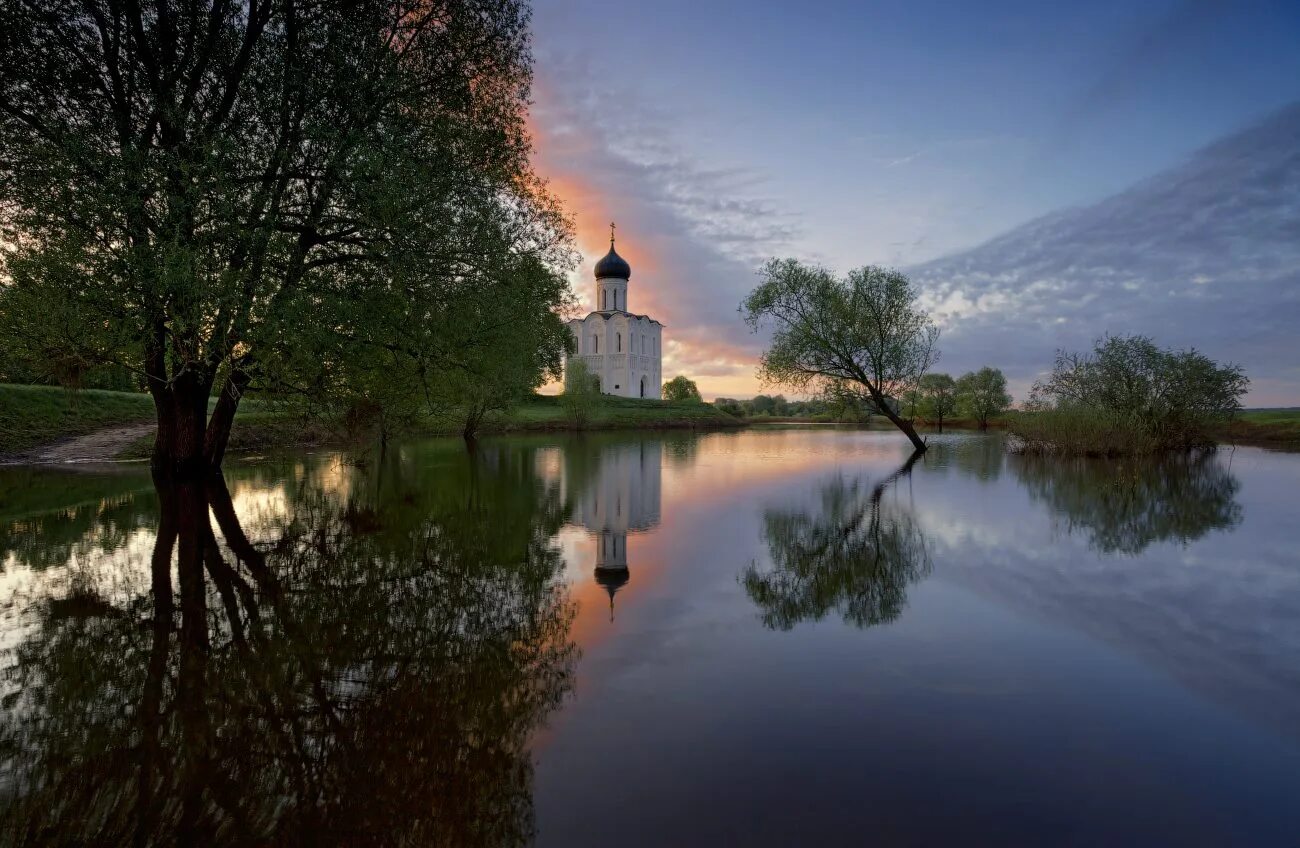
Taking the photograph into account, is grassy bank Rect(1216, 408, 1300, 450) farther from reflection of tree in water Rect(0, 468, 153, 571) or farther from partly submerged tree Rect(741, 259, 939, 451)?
reflection of tree in water Rect(0, 468, 153, 571)

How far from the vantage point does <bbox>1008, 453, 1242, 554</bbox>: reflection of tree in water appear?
11.6 metres

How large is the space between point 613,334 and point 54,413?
75.1 metres

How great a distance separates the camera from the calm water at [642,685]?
Result: 335cm

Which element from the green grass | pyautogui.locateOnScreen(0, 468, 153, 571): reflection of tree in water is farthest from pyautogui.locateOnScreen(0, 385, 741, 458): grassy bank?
pyautogui.locateOnScreen(0, 468, 153, 571): reflection of tree in water

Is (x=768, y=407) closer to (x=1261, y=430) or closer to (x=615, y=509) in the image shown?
(x=1261, y=430)

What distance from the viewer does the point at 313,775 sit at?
11.9 feet

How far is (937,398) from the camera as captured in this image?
3246 inches

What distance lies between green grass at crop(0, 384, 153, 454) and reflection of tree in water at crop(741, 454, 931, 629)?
27.8 meters

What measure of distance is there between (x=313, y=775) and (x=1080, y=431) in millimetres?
32365

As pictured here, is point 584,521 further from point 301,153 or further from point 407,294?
point 301,153

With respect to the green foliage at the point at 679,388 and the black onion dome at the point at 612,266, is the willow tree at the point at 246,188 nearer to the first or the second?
the black onion dome at the point at 612,266

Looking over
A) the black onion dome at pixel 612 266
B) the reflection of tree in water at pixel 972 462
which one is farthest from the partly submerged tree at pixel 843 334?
the black onion dome at pixel 612 266

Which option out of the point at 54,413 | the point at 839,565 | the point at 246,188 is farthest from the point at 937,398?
the point at 54,413

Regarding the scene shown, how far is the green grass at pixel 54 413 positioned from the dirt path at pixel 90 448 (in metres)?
A: 0.51
